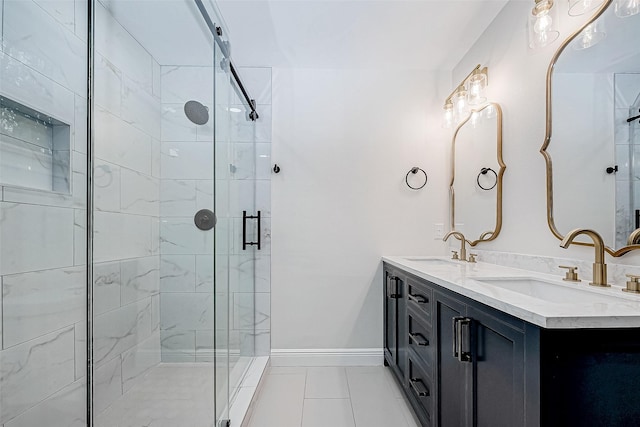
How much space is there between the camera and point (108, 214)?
1.30m

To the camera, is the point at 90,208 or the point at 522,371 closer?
the point at 522,371

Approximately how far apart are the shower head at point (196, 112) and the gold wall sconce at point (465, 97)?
5.90ft

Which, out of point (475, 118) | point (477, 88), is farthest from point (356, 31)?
point (475, 118)

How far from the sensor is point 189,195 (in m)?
1.56

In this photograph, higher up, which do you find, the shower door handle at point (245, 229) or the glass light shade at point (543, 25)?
the glass light shade at point (543, 25)

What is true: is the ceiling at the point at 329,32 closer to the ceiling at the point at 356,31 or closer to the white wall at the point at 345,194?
the ceiling at the point at 356,31

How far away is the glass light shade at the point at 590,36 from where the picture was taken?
141cm

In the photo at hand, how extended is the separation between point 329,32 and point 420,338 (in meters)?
2.09

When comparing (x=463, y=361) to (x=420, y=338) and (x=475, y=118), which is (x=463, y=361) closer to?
(x=420, y=338)

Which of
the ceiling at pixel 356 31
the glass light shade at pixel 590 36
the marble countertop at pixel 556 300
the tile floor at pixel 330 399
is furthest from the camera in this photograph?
the ceiling at pixel 356 31

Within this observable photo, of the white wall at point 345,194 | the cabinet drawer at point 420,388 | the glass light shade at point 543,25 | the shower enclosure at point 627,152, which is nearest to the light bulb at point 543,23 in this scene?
the glass light shade at point 543,25

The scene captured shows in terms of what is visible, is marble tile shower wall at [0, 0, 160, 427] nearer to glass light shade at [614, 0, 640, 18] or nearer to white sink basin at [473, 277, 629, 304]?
white sink basin at [473, 277, 629, 304]

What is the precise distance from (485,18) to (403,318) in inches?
79.9

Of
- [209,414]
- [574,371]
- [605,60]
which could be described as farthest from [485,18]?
[209,414]
